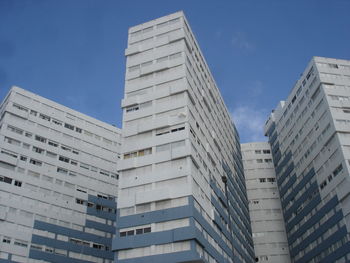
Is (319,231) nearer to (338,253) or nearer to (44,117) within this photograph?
(338,253)

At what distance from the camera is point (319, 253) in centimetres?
6662

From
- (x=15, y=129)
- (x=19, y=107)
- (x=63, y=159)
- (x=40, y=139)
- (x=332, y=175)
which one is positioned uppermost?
(x=19, y=107)

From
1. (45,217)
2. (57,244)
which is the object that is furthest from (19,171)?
(57,244)

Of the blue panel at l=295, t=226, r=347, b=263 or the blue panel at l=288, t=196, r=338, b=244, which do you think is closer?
the blue panel at l=295, t=226, r=347, b=263

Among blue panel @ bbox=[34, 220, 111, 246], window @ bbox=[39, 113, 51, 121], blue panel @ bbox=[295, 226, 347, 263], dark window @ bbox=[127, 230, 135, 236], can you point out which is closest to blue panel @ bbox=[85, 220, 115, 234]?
blue panel @ bbox=[34, 220, 111, 246]

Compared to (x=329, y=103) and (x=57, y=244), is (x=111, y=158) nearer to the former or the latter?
(x=57, y=244)

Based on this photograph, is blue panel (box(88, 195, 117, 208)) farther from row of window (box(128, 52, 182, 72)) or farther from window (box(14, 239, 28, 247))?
row of window (box(128, 52, 182, 72))

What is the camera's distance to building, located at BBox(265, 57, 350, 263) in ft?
204

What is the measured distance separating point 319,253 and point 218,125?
26824 millimetres

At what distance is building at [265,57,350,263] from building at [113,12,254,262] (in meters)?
11.5

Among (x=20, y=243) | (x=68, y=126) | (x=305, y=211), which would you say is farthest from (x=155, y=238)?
(x=68, y=126)

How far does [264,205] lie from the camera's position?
9038cm

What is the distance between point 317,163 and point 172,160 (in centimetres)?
3101

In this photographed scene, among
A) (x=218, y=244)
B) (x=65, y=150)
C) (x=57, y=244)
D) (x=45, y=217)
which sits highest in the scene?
(x=65, y=150)
